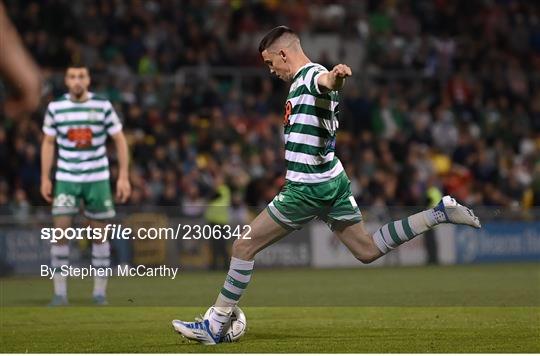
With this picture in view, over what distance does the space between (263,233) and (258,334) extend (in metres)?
1.22

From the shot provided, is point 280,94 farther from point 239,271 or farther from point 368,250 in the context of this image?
point 239,271

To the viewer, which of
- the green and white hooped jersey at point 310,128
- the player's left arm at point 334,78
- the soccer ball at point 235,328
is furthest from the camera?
the soccer ball at point 235,328

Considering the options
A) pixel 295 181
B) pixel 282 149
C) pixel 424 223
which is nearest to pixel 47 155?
pixel 295 181

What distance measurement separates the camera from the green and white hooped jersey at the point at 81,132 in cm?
1301

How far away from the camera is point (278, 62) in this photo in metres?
9.05

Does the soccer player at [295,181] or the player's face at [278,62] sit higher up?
the player's face at [278,62]

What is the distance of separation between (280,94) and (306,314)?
14800 millimetres

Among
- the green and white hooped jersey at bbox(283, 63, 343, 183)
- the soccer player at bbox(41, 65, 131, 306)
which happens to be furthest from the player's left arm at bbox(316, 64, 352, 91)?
the soccer player at bbox(41, 65, 131, 306)

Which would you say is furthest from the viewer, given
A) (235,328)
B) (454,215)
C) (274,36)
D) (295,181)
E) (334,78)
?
(454,215)

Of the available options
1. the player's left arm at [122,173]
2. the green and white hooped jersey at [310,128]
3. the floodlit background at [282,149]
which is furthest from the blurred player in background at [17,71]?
the player's left arm at [122,173]

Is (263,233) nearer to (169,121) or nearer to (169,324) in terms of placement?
(169,324)

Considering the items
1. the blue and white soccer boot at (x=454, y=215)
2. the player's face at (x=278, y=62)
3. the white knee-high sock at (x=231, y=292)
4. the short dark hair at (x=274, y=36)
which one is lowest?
the white knee-high sock at (x=231, y=292)

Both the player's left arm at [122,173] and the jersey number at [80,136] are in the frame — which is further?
the jersey number at [80,136]

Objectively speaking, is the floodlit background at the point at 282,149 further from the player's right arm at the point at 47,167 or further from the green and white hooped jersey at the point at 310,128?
the green and white hooped jersey at the point at 310,128
